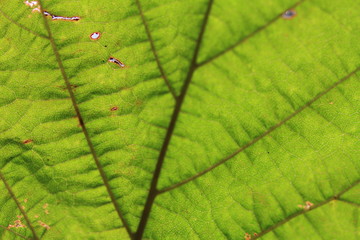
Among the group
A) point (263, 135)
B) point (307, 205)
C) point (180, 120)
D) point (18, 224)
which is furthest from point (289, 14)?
point (18, 224)

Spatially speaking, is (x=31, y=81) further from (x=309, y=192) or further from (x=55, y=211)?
(x=309, y=192)

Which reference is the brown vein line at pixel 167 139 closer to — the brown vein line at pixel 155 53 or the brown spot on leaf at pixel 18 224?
the brown vein line at pixel 155 53

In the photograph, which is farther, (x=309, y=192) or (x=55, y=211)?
(x=55, y=211)

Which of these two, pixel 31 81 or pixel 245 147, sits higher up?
pixel 31 81

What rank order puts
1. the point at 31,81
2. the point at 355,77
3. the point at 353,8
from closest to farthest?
the point at 353,8
the point at 355,77
the point at 31,81

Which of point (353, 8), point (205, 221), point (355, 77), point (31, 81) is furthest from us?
point (205, 221)

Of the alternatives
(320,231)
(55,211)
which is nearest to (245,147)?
(320,231)

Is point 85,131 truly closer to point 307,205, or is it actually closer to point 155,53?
point 155,53

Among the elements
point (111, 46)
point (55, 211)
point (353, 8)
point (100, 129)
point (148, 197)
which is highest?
point (353, 8)
